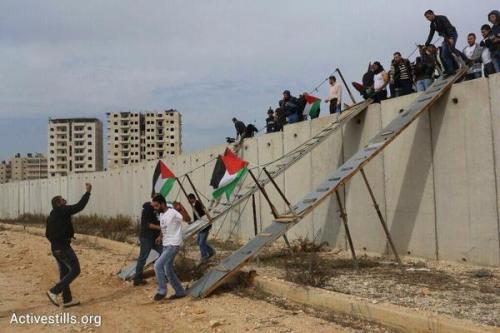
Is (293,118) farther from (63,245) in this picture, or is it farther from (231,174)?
(63,245)

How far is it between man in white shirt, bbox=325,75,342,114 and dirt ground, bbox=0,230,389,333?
19.5 ft

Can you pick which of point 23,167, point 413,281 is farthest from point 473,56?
point 23,167

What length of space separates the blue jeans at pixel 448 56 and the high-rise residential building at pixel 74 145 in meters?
68.6

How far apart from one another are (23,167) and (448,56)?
110 meters

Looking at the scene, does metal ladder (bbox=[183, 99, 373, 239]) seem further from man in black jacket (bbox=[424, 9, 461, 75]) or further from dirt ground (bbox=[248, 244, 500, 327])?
man in black jacket (bbox=[424, 9, 461, 75])

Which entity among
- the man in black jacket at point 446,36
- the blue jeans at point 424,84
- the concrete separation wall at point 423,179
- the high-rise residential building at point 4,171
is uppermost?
the man in black jacket at point 446,36

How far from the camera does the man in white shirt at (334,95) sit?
1295 cm

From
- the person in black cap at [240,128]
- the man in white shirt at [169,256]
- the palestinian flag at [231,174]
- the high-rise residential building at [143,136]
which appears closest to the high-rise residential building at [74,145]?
the high-rise residential building at [143,136]

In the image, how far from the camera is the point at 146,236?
10094mm

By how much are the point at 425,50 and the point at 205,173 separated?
9865 millimetres

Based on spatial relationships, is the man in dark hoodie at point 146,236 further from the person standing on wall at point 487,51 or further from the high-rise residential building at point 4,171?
the high-rise residential building at point 4,171

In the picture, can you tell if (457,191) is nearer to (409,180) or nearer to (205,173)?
(409,180)

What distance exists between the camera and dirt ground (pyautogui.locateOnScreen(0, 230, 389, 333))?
6559 mm

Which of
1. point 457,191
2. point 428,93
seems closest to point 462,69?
point 428,93
